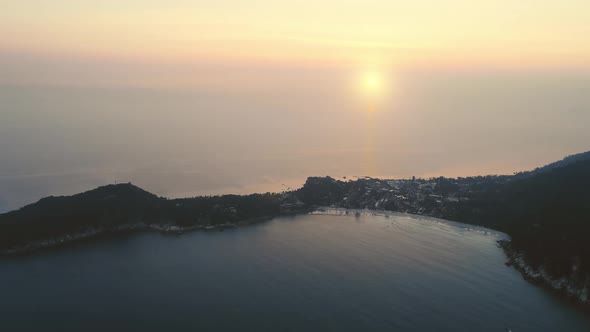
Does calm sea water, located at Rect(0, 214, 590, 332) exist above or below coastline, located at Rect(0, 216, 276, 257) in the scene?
below

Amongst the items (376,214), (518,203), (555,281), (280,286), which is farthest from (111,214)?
(518,203)

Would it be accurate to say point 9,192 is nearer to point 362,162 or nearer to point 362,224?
point 362,224

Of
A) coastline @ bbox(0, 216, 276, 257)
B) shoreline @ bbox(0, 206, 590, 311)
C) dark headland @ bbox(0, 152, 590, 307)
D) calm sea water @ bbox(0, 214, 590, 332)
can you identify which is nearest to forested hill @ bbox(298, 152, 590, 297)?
dark headland @ bbox(0, 152, 590, 307)

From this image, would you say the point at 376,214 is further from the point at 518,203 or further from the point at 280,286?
the point at 280,286

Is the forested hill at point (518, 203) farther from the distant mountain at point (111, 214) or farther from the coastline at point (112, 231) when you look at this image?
the coastline at point (112, 231)

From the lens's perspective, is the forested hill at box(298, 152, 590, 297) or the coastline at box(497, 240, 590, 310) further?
the forested hill at box(298, 152, 590, 297)

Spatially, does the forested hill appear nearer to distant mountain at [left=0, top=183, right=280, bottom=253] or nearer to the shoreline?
the shoreline
